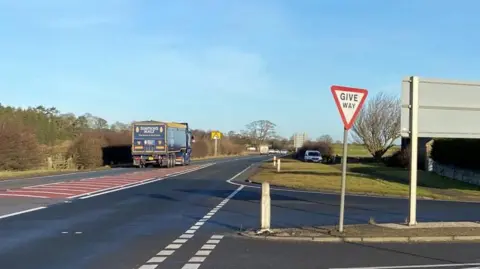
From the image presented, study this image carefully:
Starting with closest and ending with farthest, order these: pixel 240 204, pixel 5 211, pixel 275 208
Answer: pixel 5 211
pixel 275 208
pixel 240 204

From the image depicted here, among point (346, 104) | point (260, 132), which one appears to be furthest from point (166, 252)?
point (260, 132)

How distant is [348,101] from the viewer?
12.0 m

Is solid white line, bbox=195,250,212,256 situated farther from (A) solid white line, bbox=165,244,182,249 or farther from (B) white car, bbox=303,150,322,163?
(B) white car, bbox=303,150,322,163

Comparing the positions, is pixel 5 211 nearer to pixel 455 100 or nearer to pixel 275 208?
pixel 275 208

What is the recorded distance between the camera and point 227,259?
900cm

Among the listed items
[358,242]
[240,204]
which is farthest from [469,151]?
[358,242]

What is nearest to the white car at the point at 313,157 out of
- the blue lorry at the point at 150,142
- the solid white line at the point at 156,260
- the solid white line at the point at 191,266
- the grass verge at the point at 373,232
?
the blue lorry at the point at 150,142

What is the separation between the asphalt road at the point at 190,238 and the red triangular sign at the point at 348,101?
2.73m

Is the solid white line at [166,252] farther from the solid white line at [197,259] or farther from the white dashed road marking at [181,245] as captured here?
the solid white line at [197,259]

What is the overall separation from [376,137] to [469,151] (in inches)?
1122

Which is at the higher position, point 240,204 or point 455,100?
point 455,100

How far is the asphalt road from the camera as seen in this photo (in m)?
8.80

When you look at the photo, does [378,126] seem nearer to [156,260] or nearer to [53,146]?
[53,146]

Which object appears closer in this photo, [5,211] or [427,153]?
[5,211]
